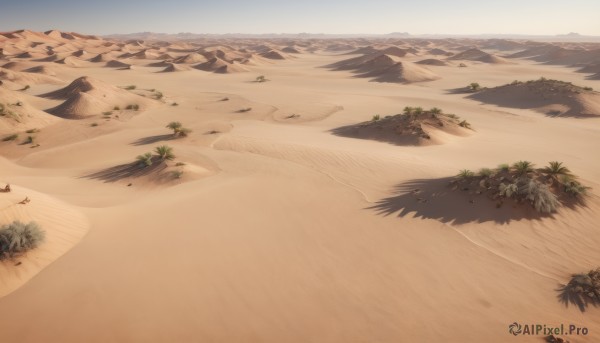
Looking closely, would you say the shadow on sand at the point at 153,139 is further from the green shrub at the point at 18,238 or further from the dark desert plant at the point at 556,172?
the dark desert plant at the point at 556,172

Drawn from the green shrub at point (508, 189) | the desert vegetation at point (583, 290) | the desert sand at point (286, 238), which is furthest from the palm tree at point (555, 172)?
the desert vegetation at point (583, 290)

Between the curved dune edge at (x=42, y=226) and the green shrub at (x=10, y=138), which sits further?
the green shrub at (x=10, y=138)

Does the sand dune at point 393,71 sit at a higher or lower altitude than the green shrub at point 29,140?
higher

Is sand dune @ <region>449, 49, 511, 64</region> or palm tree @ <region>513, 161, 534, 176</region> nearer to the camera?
palm tree @ <region>513, 161, 534, 176</region>

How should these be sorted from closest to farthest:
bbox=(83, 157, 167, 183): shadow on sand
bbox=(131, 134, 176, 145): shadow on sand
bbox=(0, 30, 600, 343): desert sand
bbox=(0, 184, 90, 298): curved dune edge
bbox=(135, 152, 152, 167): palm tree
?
bbox=(0, 30, 600, 343): desert sand
bbox=(0, 184, 90, 298): curved dune edge
bbox=(83, 157, 167, 183): shadow on sand
bbox=(135, 152, 152, 167): palm tree
bbox=(131, 134, 176, 145): shadow on sand

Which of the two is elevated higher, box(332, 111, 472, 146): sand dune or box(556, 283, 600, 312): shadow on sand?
box(332, 111, 472, 146): sand dune

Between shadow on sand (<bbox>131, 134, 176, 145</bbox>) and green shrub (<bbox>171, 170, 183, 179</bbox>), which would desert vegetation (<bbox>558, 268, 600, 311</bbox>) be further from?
shadow on sand (<bbox>131, 134, 176, 145</bbox>)

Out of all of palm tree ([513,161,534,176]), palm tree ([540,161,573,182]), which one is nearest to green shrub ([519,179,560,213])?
palm tree ([513,161,534,176])
